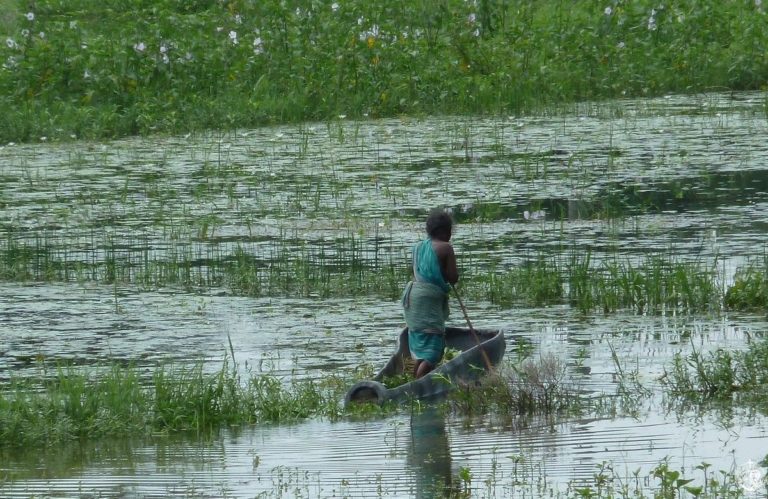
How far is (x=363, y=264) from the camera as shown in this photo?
11383mm

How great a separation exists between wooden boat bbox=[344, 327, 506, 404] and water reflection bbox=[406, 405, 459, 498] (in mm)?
151

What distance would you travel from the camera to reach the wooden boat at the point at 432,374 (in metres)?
7.66

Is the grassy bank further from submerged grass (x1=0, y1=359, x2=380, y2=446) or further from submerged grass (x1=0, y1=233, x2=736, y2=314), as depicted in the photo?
submerged grass (x1=0, y1=359, x2=380, y2=446)

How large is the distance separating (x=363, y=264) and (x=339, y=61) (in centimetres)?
929

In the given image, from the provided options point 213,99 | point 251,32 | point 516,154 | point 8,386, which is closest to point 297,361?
point 8,386

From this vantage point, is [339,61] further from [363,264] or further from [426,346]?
[426,346]

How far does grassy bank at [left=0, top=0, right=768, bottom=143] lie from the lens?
773 inches

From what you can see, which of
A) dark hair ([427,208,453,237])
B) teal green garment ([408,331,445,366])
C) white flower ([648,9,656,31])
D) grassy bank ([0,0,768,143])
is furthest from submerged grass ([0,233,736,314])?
white flower ([648,9,656,31])

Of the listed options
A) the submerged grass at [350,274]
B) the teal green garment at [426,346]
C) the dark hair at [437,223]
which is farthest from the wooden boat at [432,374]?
the submerged grass at [350,274]

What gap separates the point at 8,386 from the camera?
8.32 meters

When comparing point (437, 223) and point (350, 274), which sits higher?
point (437, 223)

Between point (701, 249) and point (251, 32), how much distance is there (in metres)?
12.0

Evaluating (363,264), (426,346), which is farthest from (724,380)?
(363,264)

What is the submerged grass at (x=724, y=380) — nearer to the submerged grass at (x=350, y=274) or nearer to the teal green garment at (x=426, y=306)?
the teal green garment at (x=426, y=306)
